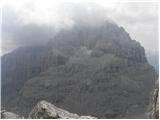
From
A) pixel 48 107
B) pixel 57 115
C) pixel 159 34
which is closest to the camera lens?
pixel 159 34

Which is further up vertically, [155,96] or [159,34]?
[159,34]

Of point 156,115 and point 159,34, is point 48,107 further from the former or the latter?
point 159,34

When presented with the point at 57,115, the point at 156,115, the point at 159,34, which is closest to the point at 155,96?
the point at 156,115

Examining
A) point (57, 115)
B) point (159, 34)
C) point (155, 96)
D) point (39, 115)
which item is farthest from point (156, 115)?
point (39, 115)

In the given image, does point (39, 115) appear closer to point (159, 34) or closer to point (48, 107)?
point (48, 107)

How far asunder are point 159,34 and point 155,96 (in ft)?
11.8

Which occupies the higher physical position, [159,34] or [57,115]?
[159,34]

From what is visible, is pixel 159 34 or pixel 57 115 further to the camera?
pixel 57 115

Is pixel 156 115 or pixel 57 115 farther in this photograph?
pixel 57 115

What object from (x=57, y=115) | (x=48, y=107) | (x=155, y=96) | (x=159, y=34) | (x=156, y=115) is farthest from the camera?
(x=48, y=107)

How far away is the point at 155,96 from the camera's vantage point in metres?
15.7

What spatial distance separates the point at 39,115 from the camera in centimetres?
2022

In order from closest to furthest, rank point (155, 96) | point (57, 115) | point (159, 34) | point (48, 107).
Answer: point (159, 34) < point (155, 96) < point (57, 115) < point (48, 107)

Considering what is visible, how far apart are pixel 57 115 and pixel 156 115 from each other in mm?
6251
